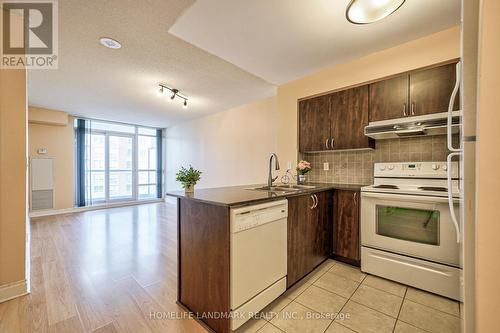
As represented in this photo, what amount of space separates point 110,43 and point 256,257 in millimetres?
2789

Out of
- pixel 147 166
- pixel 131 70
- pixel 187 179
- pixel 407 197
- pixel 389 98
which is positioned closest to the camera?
pixel 187 179

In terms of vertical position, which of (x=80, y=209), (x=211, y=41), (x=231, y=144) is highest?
(x=211, y=41)

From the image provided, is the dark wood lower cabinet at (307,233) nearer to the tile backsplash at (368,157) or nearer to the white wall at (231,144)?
the tile backsplash at (368,157)

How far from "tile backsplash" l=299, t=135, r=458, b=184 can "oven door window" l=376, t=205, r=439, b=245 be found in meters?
0.69

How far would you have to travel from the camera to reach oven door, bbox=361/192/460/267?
5.90 feet

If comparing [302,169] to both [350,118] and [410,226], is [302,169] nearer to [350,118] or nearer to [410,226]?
[350,118]

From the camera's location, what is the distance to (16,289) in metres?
1.85

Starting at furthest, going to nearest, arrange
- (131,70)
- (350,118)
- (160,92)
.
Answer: (160,92)
(131,70)
(350,118)

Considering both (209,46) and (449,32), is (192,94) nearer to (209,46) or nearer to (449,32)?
(209,46)

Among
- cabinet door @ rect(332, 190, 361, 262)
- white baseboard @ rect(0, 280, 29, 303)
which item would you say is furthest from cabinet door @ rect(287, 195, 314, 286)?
white baseboard @ rect(0, 280, 29, 303)

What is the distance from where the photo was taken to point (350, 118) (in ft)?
8.70

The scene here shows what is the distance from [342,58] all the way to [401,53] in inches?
24.9

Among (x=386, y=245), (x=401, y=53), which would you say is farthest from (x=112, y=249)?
(x=401, y=53)

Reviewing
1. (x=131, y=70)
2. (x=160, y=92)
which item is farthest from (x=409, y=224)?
(x=160, y=92)
